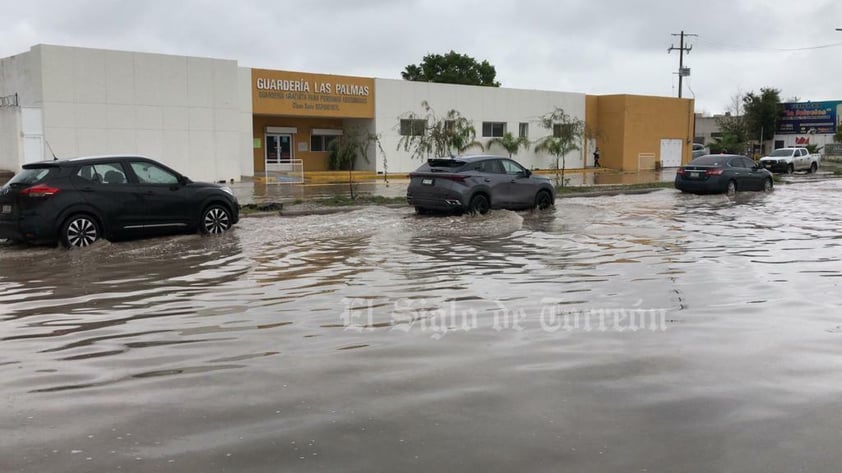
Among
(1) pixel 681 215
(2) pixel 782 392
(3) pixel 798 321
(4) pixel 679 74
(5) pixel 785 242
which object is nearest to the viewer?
(2) pixel 782 392

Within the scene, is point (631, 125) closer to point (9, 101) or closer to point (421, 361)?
point (9, 101)

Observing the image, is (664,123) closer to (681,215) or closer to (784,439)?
(681,215)

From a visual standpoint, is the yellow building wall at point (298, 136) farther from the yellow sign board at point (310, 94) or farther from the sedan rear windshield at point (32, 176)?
the sedan rear windshield at point (32, 176)

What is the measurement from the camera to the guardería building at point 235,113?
31.3 m

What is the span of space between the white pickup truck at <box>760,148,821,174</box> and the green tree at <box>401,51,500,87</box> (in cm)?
3430

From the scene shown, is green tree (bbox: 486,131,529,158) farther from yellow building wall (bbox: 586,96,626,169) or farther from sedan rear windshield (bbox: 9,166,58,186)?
sedan rear windshield (bbox: 9,166,58,186)

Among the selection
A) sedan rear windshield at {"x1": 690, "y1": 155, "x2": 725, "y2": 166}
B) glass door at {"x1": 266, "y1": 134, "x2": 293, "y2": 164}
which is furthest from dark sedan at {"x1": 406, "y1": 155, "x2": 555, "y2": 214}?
glass door at {"x1": 266, "y1": 134, "x2": 293, "y2": 164}

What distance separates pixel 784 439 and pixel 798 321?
135 inches

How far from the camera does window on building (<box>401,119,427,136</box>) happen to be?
4153cm

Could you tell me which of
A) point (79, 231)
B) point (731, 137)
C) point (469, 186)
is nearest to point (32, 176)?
point (79, 231)

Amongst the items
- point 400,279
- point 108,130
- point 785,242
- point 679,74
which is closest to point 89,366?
point 400,279

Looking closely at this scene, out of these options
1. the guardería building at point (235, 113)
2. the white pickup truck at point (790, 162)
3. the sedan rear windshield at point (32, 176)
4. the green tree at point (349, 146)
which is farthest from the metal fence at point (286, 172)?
the white pickup truck at point (790, 162)

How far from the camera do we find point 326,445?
14.6 feet

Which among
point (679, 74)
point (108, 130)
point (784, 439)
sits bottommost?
point (784, 439)
